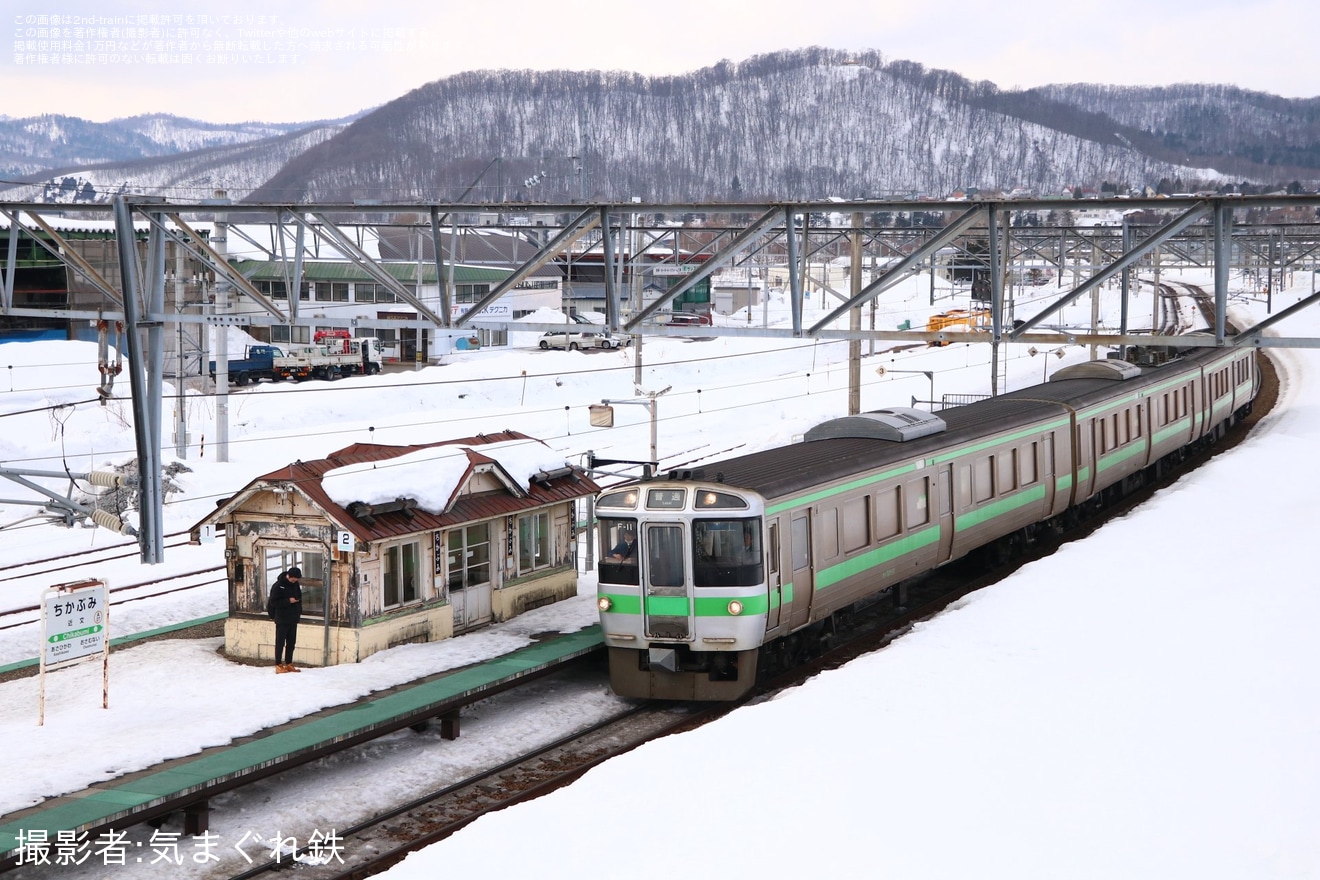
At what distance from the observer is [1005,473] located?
20109 millimetres

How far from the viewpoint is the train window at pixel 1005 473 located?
19842mm

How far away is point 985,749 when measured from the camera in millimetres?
11469

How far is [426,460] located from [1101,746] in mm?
9197

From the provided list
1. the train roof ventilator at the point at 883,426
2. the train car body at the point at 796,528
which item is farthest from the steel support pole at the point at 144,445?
the train roof ventilator at the point at 883,426

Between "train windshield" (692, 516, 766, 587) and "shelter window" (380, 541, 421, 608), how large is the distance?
4064 mm

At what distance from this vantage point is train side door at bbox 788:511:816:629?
14.9 m

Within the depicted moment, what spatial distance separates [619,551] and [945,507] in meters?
5.83

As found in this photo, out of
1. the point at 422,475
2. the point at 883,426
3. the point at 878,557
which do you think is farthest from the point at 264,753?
the point at 883,426

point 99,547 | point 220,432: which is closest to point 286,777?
point 99,547

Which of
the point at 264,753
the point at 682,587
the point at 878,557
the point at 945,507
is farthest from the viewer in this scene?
the point at 945,507

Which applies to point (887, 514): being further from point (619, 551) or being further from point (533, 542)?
point (533, 542)

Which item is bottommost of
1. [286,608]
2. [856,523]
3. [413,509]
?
[286,608]

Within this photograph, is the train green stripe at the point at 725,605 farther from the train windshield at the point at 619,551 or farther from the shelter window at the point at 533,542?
the shelter window at the point at 533,542

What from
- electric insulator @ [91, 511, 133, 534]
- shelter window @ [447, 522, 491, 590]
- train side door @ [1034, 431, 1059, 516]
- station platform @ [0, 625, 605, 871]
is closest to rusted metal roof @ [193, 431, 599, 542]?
shelter window @ [447, 522, 491, 590]
